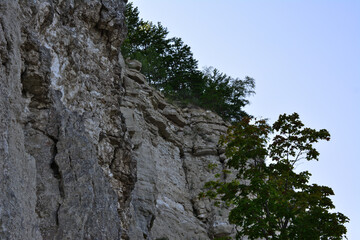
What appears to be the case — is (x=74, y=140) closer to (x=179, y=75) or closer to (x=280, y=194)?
(x=280, y=194)

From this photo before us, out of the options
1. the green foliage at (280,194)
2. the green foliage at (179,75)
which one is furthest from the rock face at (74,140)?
the green foliage at (179,75)

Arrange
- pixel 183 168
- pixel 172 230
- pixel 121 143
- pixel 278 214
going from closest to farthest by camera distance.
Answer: pixel 121 143
pixel 278 214
pixel 172 230
pixel 183 168

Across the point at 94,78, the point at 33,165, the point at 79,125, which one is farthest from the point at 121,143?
the point at 33,165

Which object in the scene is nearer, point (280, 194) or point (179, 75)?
point (280, 194)

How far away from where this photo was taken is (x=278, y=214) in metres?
16.0

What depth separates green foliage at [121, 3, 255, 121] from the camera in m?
30.8

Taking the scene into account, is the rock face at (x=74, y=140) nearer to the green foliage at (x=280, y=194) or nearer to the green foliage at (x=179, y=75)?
the green foliage at (x=280, y=194)

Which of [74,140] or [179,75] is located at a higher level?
[179,75]

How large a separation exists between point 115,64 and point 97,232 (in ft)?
19.9

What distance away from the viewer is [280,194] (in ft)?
55.5

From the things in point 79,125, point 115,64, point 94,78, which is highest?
point 115,64

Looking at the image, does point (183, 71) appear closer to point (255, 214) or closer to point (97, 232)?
point (255, 214)


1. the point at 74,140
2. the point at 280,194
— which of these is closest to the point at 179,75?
the point at 280,194

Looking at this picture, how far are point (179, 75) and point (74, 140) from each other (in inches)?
924
